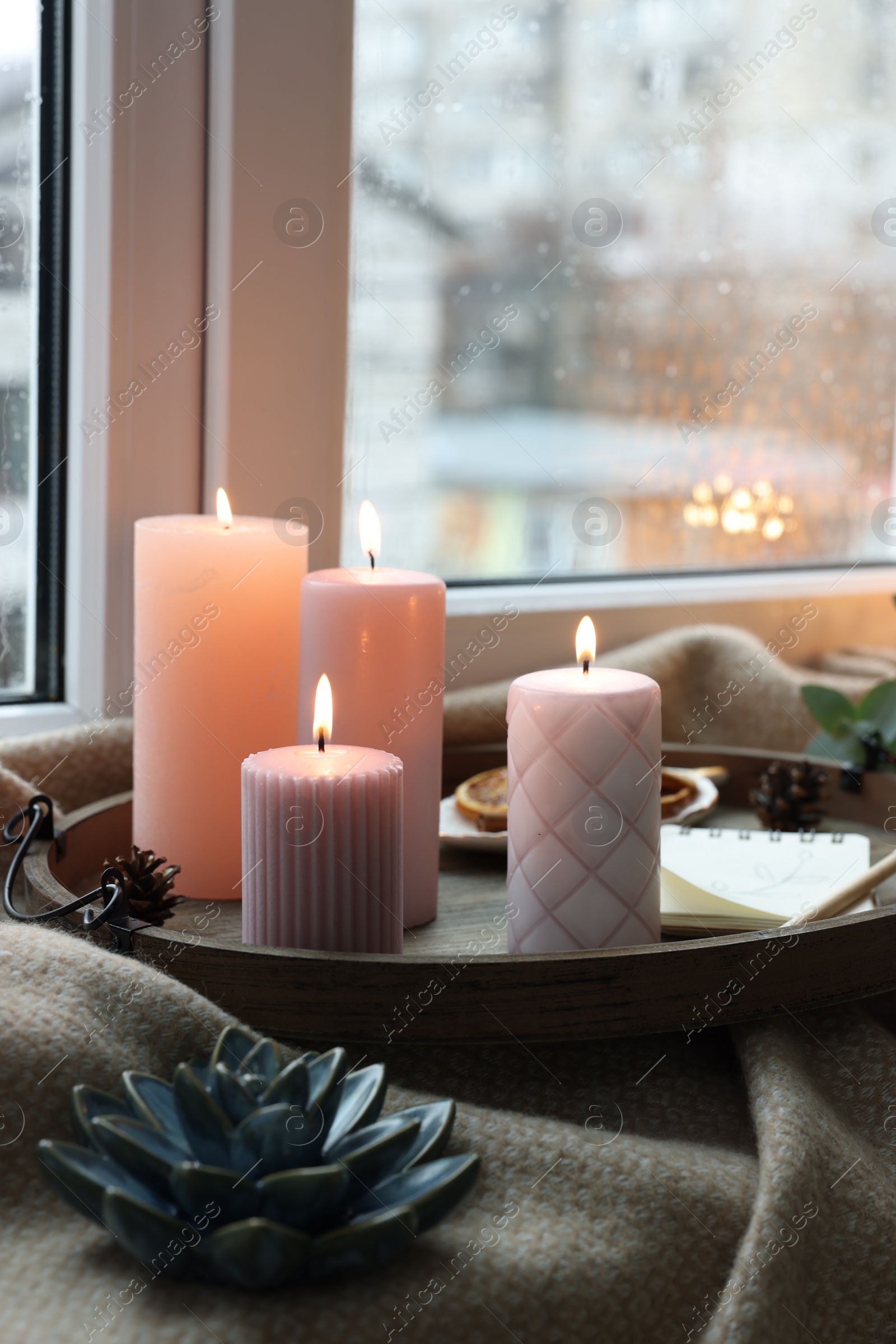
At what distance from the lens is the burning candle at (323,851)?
49cm

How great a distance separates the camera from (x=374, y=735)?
1.91ft

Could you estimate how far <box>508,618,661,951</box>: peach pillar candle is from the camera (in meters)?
0.52

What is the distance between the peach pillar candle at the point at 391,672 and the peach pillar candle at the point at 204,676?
1.6 inches

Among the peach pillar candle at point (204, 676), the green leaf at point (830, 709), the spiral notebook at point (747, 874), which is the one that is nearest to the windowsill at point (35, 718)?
the peach pillar candle at point (204, 676)

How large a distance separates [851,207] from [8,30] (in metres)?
0.76

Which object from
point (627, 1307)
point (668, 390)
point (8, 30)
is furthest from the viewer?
point (668, 390)

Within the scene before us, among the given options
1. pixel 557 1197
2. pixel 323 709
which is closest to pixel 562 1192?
pixel 557 1197

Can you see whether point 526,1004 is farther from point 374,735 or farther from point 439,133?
point 439,133

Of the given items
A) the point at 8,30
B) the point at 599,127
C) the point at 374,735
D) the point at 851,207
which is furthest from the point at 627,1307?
the point at 851,207

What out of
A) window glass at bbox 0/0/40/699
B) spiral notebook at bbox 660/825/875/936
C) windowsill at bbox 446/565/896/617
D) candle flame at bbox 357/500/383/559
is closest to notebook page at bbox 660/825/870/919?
spiral notebook at bbox 660/825/875/936

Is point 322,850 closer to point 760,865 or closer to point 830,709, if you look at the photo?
point 760,865

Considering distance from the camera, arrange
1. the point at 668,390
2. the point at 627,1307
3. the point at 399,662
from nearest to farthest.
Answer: the point at 627,1307, the point at 399,662, the point at 668,390

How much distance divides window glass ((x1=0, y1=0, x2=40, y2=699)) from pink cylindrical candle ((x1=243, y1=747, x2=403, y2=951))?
0.38 m

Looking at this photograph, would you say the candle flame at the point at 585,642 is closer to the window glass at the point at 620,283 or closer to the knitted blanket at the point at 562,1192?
the knitted blanket at the point at 562,1192
